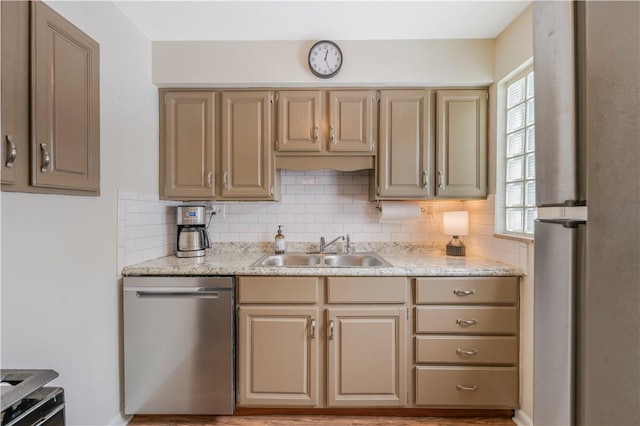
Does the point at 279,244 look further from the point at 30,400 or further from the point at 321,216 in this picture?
the point at 30,400

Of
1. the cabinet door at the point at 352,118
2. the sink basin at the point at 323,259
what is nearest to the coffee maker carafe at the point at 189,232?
the sink basin at the point at 323,259

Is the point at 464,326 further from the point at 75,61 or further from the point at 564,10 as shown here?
the point at 75,61

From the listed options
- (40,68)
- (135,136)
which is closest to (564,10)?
(40,68)

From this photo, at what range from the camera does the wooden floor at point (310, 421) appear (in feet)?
6.22

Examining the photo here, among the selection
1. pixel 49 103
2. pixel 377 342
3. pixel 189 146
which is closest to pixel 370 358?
pixel 377 342

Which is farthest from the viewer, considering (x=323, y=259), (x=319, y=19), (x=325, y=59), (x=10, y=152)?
(x=323, y=259)

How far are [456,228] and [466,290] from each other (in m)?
0.60

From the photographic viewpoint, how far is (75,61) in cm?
144

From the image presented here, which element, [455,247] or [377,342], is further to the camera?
[455,247]

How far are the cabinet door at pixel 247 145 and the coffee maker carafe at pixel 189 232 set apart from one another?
0.89 feet

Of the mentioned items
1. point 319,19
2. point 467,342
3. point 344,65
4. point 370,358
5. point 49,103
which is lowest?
point 370,358

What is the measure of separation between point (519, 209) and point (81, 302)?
2.56 m

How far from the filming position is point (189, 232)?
89.0 inches

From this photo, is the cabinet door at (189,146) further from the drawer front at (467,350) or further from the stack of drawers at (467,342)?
the drawer front at (467,350)
